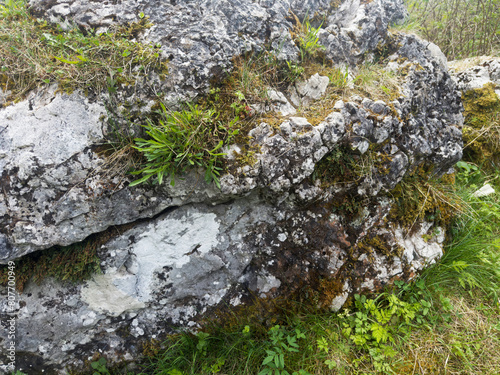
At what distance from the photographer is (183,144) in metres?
2.45

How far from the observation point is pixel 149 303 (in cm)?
283

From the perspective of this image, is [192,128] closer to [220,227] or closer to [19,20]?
[220,227]

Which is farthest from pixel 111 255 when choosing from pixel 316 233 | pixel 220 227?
pixel 316 233

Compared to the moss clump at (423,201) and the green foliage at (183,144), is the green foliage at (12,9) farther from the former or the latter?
the moss clump at (423,201)

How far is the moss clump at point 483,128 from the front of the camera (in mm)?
4352

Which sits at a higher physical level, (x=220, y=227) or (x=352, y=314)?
(x=220, y=227)

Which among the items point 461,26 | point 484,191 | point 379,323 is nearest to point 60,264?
point 379,323

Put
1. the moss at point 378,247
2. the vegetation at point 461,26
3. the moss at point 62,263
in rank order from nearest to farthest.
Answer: the moss at point 62,263, the moss at point 378,247, the vegetation at point 461,26

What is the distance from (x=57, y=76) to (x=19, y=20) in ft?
3.07

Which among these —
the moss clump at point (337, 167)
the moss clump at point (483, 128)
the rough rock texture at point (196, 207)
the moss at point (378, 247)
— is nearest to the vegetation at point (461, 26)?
the moss clump at point (483, 128)

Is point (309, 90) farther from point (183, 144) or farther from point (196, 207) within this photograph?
point (196, 207)

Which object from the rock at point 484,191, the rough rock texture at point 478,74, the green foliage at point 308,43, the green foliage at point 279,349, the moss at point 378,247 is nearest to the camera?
the green foliage at point 279,349

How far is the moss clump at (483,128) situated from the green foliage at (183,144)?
Answer: 4.27m

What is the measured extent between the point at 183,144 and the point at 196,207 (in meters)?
0.72
